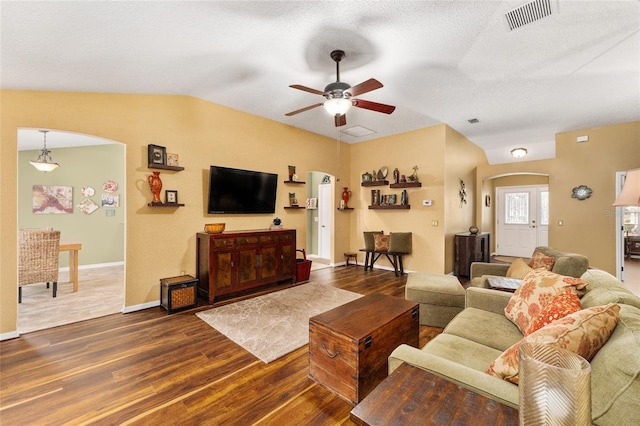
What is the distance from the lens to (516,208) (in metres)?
8.31

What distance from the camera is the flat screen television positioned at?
436 centimetres

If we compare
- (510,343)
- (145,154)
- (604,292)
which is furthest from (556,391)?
(145,154)

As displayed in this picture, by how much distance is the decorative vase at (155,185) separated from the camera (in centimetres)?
371

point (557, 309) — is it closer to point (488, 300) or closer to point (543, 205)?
point (488, 300)

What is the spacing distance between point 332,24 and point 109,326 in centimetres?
397

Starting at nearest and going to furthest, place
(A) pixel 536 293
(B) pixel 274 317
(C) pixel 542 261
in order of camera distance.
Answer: (A) pixel 536 293
(C) pixel 542 261
(B) pixel 274 317

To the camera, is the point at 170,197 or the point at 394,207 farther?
the point at 394,207

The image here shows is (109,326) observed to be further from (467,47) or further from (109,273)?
(467,47)

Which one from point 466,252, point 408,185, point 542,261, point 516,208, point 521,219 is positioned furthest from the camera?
point 516,208

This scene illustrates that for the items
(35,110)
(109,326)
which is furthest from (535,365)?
(35,110)

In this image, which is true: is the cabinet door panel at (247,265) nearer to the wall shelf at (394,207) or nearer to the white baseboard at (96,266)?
the wall shelf at (394,207)

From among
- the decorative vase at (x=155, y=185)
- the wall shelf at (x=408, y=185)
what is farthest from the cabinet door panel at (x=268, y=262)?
the wall shelf at (x=408, y=185)

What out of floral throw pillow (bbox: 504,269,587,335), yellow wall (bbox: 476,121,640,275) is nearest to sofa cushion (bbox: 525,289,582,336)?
floral throw pillow (bbox: 504,269,587,335)

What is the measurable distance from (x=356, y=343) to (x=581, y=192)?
20.3 feet
